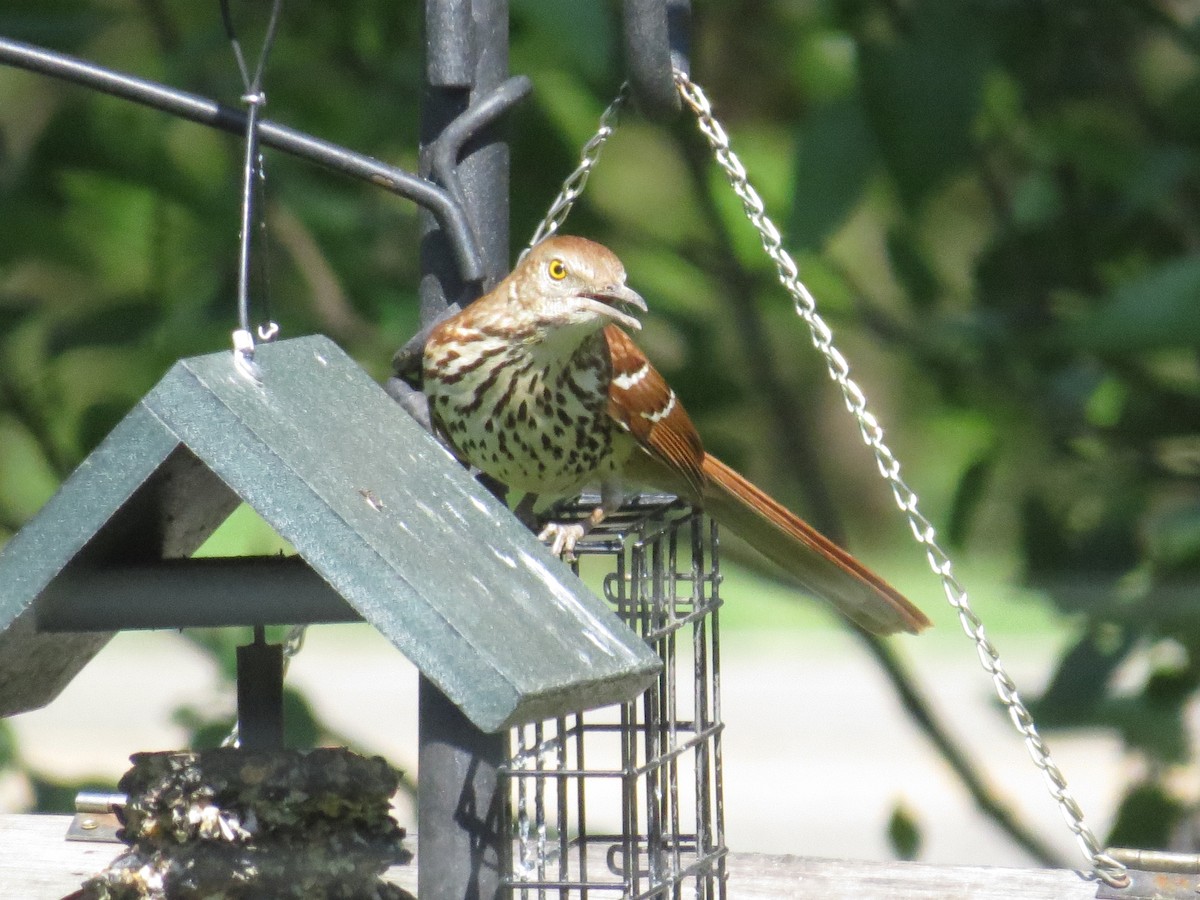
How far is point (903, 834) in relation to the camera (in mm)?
3277

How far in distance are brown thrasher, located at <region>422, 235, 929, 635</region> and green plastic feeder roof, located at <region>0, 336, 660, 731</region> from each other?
53 cm

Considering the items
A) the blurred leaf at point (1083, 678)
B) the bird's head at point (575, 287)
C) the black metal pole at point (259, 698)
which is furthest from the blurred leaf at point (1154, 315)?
the black metal pole at point (259, 698)

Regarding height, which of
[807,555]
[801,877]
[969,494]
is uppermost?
[969,494]

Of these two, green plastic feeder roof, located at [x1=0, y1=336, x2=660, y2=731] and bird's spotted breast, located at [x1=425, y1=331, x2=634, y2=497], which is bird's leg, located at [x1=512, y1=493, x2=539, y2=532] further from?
green plastic feeder roof, located at [x1=0, y1=336, x2=660, y2=731]

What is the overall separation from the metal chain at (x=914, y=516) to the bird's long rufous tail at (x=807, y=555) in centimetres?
49

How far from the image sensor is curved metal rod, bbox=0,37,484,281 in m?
1.85

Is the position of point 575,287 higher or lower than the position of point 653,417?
higher

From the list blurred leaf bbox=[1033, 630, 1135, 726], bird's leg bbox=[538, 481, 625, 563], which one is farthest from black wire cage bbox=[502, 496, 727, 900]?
blurred leaf bbox=[1033, 630, 1135, 726]

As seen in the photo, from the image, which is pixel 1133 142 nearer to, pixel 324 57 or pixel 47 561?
pixel 324 57

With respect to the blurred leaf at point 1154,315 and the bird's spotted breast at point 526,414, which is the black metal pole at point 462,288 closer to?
the bird's spotted breast at point 526,414

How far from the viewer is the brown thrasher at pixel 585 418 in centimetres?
240

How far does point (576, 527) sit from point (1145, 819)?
150cm

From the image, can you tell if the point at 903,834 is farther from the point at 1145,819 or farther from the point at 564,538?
the point at 564,538

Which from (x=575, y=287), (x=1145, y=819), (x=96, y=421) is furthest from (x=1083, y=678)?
(x=96, y=421)
